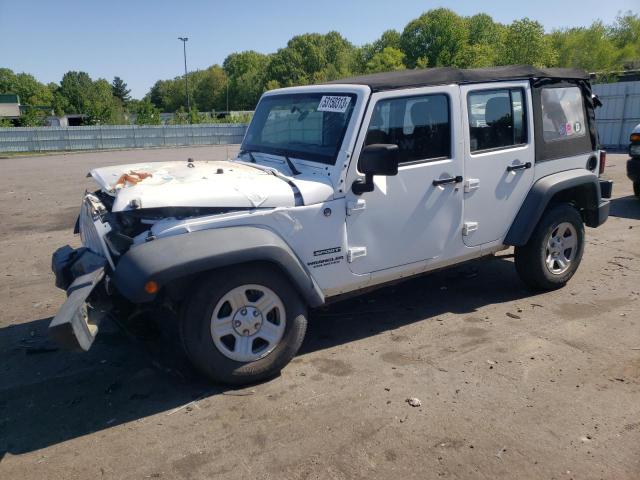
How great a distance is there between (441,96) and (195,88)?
106923 mm

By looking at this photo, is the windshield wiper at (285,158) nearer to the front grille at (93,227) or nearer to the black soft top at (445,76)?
the black soft top at (445,76)

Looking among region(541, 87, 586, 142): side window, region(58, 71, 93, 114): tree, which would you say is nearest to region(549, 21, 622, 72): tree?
region(541, 87, 586, 142): side window

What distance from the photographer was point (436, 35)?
7669 centimetres

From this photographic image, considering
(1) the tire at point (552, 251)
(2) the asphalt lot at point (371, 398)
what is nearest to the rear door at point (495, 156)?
(1) the tire at point (552, 251)

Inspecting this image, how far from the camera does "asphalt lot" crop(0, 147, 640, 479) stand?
291 cm

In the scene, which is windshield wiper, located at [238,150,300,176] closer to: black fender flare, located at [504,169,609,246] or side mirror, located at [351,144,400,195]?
side mirror, located at [351,144,400,195]

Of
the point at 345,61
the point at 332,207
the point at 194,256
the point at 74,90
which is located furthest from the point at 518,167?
the point at 74,90

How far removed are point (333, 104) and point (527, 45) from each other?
5765cm

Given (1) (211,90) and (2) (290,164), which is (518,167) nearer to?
(2) (290,164)

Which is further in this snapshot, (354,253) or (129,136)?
(129,136)

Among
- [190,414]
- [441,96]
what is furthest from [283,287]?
[441,96]

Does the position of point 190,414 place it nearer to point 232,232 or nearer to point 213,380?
point 213,380

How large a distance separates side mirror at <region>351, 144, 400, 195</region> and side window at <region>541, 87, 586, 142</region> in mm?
2082

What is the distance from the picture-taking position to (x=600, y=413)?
3.30 m
